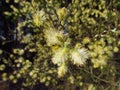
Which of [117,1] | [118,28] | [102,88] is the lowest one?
[102,88]

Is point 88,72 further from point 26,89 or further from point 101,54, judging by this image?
point 26,89

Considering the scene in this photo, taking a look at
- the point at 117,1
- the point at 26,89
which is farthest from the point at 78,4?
the point at 26,89

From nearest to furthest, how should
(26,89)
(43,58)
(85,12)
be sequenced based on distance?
(85,12), (43,58), (26,89)

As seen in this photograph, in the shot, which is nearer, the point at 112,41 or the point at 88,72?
the point at 112,41

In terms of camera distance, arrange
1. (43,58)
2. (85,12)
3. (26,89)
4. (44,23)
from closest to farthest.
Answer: (44,23) < (85,12) < (43,58) < (26,89)

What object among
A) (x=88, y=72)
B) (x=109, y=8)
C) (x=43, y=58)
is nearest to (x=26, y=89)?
(x=43, y=58)

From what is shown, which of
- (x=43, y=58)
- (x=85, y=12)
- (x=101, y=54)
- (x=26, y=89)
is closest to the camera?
(x=101, y=54)

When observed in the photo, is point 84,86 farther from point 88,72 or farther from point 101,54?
point 101,54

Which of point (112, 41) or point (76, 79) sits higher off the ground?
point (112, 41)

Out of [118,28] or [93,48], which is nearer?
[93,48]
